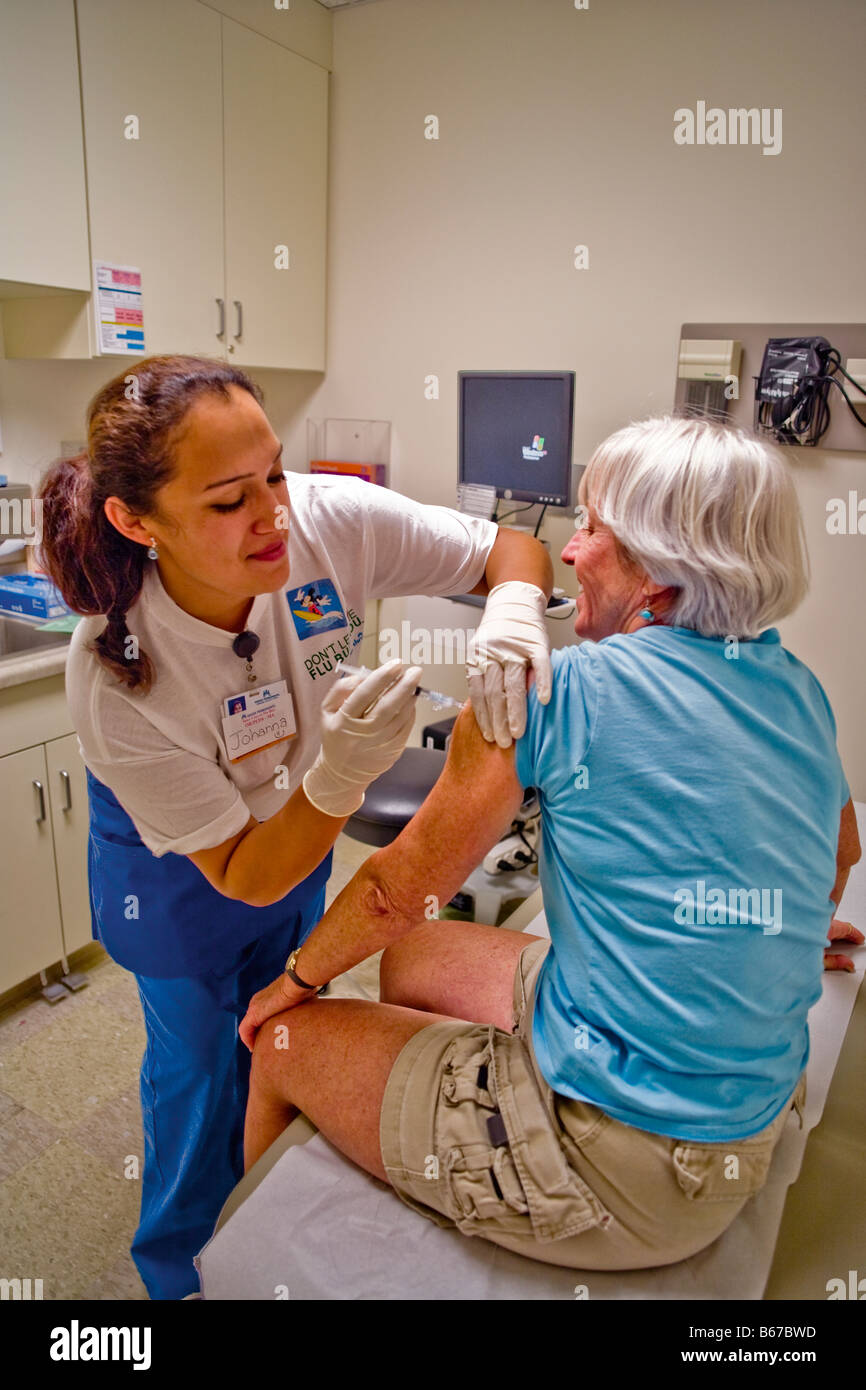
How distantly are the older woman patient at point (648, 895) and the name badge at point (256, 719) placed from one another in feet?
1.12

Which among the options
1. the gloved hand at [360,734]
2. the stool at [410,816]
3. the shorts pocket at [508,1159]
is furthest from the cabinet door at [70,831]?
the shorts pocket at [508,1159]

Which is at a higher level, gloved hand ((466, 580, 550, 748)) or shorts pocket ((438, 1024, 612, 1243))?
→ gloved hand ((466, 580, 550, 748))

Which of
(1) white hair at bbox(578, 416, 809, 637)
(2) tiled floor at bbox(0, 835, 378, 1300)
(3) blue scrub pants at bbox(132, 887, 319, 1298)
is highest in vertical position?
(1) white hair at bbox(578, 416, 809, 637)

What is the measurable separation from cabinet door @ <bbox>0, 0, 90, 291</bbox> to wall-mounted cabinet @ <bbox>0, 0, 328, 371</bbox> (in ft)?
0.17

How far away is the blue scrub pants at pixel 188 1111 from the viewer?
55.3 inches

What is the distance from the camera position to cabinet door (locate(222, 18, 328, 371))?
108 inches

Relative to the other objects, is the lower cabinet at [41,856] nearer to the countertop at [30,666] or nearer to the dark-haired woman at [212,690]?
the countertop at [30,666]

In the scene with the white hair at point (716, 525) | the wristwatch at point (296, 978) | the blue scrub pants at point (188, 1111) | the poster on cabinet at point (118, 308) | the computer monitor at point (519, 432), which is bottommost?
the blue scrub pants at point (188, 1111)

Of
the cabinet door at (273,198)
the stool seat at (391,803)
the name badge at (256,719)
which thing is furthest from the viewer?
the cabinet door at (273,198)

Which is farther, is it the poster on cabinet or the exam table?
the poster on cabinet

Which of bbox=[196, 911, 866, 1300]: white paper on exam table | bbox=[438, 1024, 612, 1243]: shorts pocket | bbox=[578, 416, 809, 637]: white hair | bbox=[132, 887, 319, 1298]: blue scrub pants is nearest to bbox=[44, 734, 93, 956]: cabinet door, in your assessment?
bbox=[132, 887, 319, 1298]: blue scrub pants

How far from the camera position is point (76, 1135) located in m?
1.85

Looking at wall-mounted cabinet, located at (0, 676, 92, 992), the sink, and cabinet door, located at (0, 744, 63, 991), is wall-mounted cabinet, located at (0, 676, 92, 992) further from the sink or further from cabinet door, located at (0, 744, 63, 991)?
the sink

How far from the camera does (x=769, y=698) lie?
96cm
